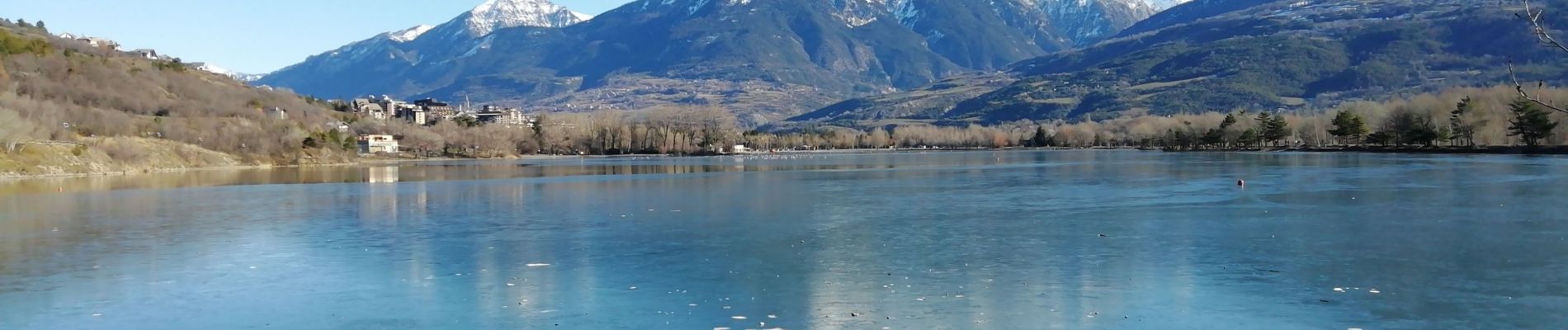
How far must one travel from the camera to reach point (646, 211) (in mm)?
36094

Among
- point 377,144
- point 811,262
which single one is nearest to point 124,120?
point 377,144

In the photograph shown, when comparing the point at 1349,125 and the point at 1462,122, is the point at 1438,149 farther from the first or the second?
the point at 1349,125

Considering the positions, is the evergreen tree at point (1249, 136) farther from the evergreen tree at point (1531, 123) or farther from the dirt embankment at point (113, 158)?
the dirt embankment at point (113, 158)

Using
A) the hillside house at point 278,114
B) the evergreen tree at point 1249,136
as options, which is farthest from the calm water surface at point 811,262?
the hillside house at point 278,114

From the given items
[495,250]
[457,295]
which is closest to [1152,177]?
[495,250]

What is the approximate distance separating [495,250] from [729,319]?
34.0 ft

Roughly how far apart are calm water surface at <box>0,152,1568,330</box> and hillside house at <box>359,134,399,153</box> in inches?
4263

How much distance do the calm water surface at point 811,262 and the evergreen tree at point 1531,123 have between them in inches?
2135

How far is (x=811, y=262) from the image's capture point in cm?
2164

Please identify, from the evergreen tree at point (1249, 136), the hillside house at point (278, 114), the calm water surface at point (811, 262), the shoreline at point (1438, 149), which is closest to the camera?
the calm water surface at point (811, 262)

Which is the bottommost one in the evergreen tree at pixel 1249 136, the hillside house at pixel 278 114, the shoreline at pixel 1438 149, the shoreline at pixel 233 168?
the shoreline at pixel 1438 149

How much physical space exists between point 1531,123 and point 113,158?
10573 centimetres

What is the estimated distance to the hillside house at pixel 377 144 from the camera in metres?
148

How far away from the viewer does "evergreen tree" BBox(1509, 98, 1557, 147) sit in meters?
88.2
